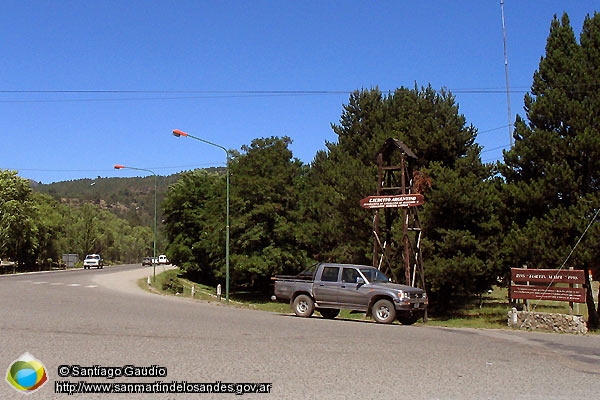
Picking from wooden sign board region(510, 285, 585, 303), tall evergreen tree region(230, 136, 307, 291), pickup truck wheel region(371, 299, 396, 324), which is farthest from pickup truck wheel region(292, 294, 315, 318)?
tall evergreen tree region(230, 136, 307, 291)

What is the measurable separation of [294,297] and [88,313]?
744cm

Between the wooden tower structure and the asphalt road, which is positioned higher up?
the wooden tower structure

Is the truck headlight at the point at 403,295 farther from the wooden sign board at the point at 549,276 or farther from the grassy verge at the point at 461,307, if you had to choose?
the wooden sign board at the point at 549,276

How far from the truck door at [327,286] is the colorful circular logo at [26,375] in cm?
1343

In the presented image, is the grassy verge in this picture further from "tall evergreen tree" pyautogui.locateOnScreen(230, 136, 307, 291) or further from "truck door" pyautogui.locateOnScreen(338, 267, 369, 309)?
"truck door" pyautogui.locateOnScreen(338, 267, 369, 309)

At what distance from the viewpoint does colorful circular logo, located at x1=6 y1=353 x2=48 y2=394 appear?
28.7ft

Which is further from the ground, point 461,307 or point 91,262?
point 91,262

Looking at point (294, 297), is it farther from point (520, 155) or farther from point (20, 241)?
point (20, 241)

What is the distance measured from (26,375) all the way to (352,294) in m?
14.2

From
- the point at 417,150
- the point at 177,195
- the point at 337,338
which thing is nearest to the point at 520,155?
the point at 417,150

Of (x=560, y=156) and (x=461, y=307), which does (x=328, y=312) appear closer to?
(x=560, y=156)

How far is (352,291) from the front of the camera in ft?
72.6

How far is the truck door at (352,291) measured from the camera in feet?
71.7

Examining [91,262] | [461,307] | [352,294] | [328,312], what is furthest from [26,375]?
[91,262]
